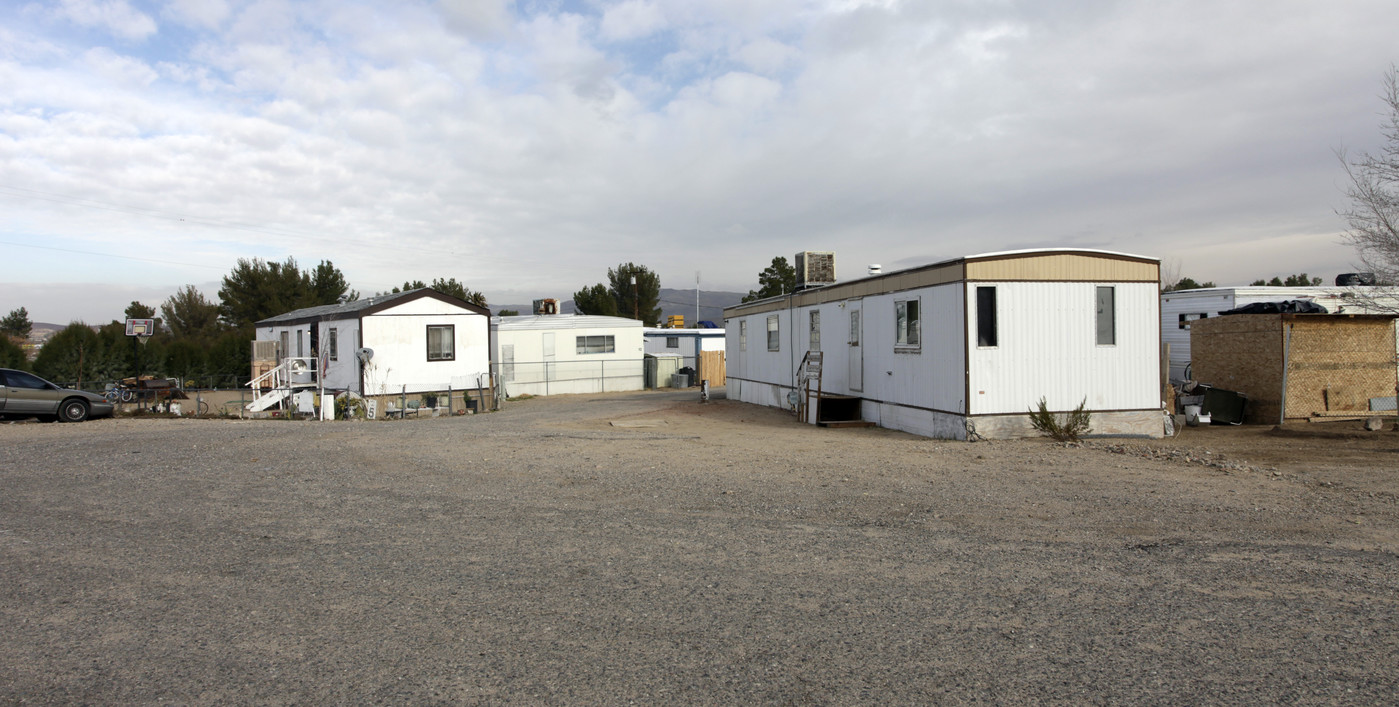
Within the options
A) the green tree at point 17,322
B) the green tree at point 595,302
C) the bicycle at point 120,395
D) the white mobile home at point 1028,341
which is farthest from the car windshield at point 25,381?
the green tree at point 17,322

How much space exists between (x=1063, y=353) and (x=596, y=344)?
1994cm

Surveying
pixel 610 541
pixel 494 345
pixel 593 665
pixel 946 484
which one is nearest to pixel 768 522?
pixel 610 541

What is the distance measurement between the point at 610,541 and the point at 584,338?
23838 mm

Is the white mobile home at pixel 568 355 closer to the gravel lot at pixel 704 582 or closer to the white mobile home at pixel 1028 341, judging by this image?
the white mobile home at pixel 1028 341

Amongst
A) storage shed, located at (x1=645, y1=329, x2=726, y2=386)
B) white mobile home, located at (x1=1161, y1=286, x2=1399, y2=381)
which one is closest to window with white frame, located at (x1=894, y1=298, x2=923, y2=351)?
white mobile home, located at (x1=1161, y1=286, x2=1399, y2=381)

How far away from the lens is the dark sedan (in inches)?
684

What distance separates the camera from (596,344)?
30.4 metres

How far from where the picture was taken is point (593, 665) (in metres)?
4.04

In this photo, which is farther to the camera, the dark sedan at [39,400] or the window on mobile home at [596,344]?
the window on mobile home at [596,344]

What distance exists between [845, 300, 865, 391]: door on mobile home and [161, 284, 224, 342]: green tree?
1824 inches

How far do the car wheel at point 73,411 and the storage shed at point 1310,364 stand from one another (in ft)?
81.1

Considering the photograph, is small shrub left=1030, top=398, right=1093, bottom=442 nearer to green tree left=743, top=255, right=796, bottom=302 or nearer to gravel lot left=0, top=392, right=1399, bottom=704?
gravel lot left=0, top=392, right=1399, bottom=704

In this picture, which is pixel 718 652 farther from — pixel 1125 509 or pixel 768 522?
pixel 1125 509

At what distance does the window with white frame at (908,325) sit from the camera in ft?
45.6
